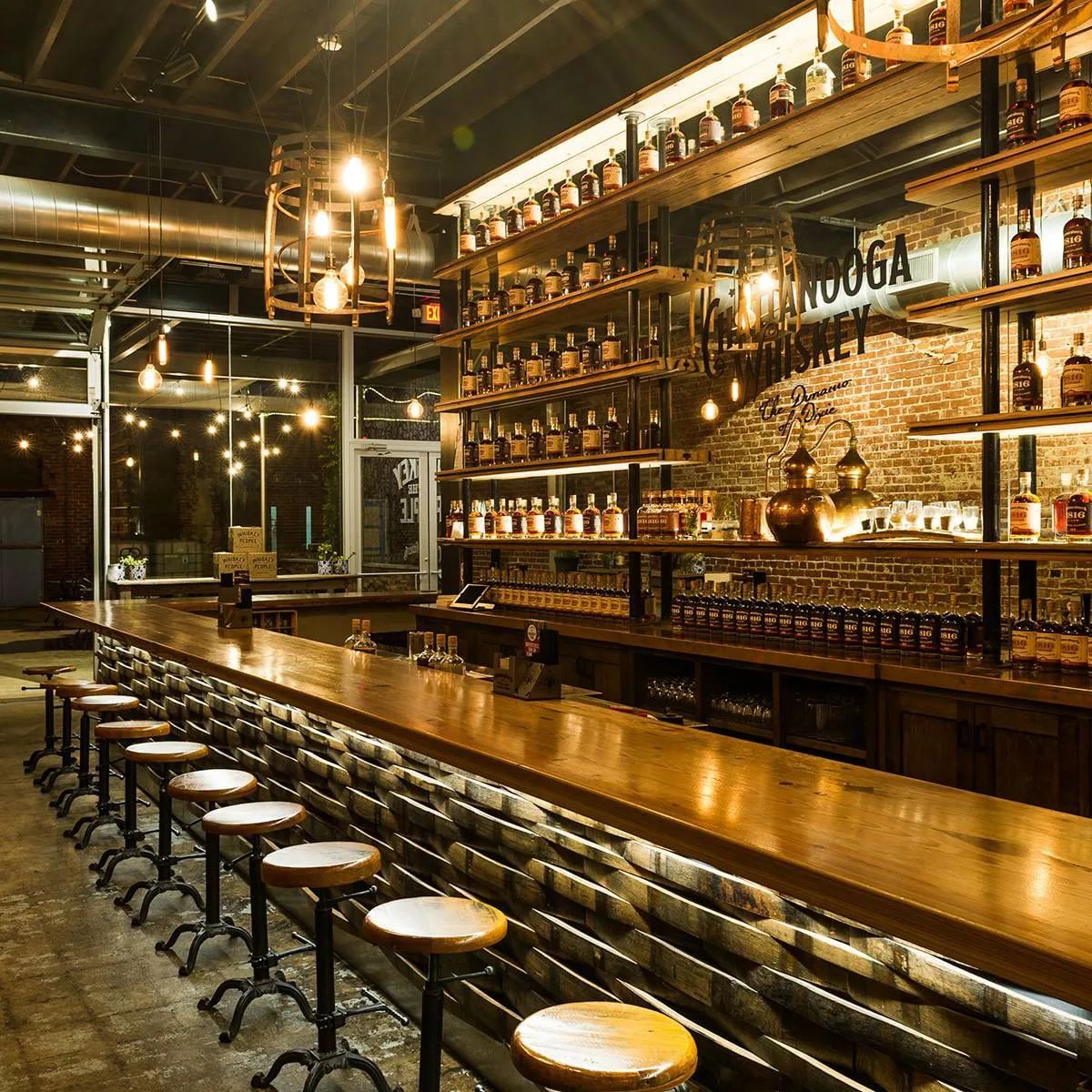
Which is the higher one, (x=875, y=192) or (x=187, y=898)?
(x=875, y=192)

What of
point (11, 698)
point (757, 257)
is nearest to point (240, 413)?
point (11, 698)

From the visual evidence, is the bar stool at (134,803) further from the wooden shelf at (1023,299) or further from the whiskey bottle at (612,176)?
the whiskey bottle at (612,176)

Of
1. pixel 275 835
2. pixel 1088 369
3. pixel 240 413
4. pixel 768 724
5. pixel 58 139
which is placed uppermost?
pixel 58 139

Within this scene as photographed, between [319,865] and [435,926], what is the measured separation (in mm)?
595

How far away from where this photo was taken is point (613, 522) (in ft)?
19.0

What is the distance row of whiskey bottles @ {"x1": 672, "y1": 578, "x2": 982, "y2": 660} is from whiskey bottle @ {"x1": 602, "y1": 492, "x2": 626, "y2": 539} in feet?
1.76

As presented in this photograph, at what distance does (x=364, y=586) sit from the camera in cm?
1245

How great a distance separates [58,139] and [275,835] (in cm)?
549

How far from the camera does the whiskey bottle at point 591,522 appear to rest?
5.99m

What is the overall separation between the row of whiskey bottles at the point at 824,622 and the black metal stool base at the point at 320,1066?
2.38m

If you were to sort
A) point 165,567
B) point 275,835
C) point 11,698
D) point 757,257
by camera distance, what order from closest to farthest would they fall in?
point 275,835 < point 757,257 < point 11,698 < point 165,567

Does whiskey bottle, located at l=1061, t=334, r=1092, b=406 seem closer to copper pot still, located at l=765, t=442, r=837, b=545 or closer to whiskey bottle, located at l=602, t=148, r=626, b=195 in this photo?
copper pot still, located at l=765, t=442, r=837, b=545

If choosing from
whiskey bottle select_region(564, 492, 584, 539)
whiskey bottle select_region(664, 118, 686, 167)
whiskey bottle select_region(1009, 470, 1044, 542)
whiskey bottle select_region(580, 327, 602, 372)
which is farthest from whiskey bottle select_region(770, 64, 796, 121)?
whiskey bottle select_region(564, 492, 584, 539)

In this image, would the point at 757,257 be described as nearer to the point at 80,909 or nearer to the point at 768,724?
the point at 768,724
